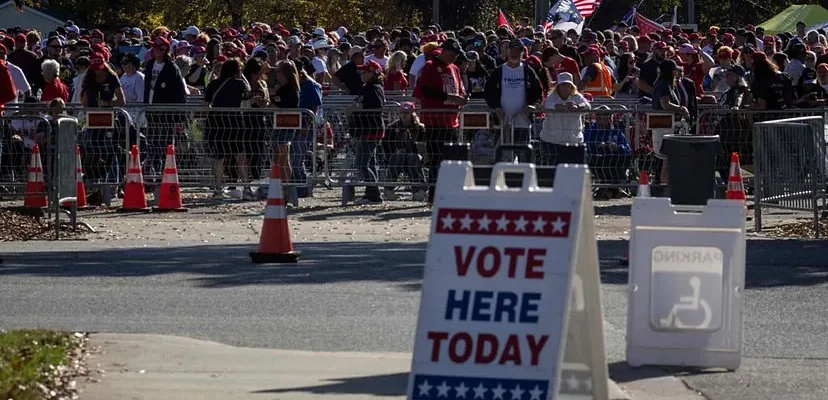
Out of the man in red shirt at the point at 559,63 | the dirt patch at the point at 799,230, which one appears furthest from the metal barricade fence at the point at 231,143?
the dirt patch at the point at 799,230

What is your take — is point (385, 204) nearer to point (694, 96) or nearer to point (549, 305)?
point (694, 96)

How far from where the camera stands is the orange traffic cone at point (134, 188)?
18.4 m

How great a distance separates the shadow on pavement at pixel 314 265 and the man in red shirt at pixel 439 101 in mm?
4359

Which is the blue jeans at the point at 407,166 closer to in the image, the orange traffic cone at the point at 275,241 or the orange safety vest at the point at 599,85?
the orange safety vest at the point at 599,85

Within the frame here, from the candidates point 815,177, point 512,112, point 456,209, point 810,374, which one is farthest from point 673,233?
point 512,112

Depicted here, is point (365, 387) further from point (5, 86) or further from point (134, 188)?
point (5, 86)

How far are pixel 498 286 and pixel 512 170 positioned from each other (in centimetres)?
49

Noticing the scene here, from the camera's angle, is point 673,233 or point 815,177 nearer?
point 673,233

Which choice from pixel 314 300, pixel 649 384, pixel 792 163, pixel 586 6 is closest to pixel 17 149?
pixel 314 300

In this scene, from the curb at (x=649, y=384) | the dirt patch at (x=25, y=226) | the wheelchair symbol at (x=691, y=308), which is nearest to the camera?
the curb at (x=649, y=384)

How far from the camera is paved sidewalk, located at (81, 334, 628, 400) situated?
7973 mm

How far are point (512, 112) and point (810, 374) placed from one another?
425 inches

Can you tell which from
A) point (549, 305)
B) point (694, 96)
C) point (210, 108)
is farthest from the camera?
point (694, 96)

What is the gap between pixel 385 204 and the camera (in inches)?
781
